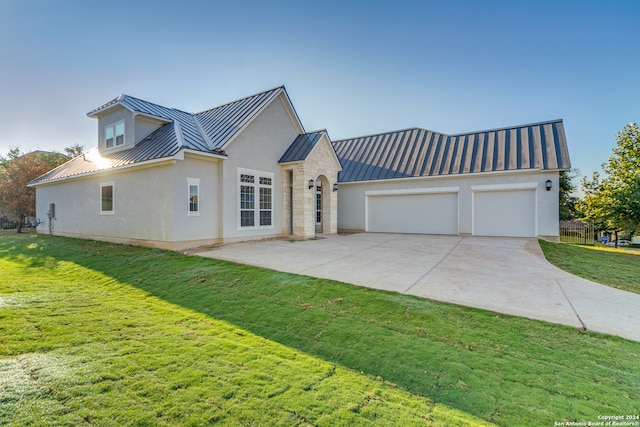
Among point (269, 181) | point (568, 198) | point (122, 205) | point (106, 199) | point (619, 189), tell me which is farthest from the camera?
point (568, 198)

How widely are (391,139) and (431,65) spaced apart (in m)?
6.29

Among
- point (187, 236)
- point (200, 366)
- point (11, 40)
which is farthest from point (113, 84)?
point (200, 366)

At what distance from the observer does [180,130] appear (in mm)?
12414

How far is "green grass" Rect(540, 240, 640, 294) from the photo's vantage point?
309 inches

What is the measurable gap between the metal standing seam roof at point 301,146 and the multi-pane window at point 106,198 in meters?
7.61

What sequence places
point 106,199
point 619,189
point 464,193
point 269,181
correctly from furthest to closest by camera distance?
point 619,189 → point 464,193 → point 269,181 → point 106,199

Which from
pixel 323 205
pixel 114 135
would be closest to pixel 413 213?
pixel 323 205

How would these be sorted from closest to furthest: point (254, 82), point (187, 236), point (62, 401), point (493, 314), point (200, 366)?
point (62, 401) < point (200, 366) < point (493, 314) < point (187, 236) < point (254, 82)

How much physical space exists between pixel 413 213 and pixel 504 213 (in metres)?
4.48

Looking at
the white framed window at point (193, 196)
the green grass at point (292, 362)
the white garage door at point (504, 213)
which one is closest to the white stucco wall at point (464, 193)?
the white garage door at point (504, 213)

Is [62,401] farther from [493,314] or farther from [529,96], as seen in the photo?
[529,96]

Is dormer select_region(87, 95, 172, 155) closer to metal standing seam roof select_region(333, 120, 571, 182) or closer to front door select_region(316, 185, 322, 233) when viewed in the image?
front door select_region(316, 185, 322, 233)

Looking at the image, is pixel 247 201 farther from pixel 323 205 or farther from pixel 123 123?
pixel 123 123

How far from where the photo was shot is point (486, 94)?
15.2 m
